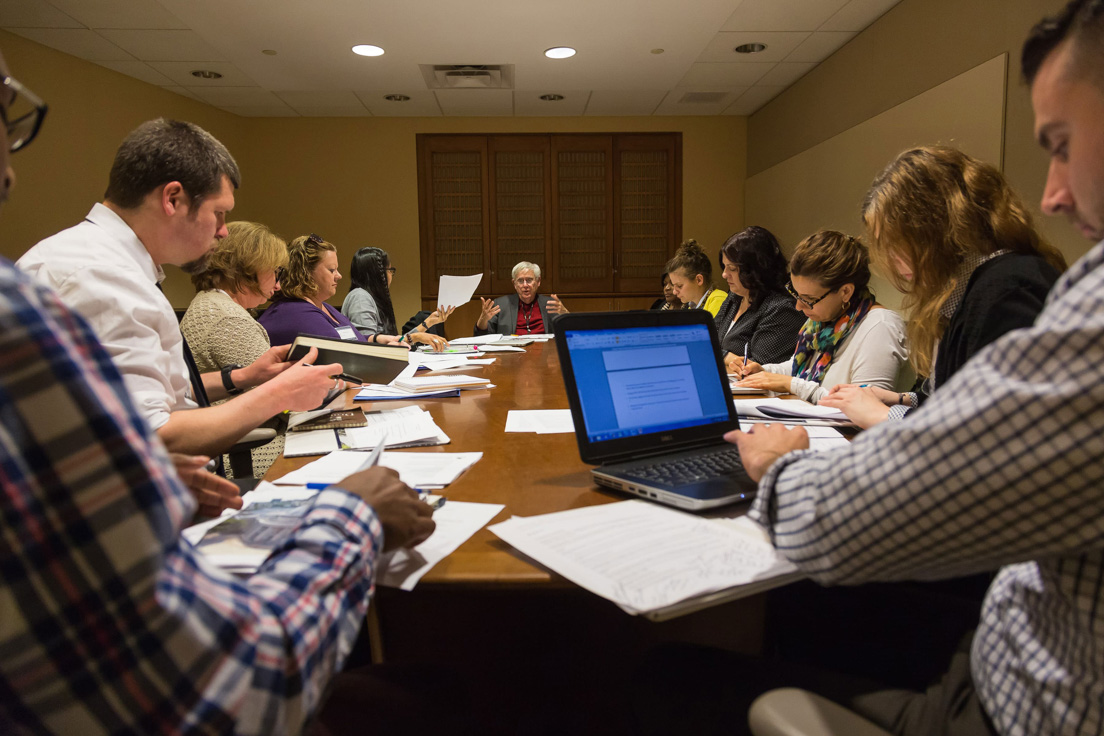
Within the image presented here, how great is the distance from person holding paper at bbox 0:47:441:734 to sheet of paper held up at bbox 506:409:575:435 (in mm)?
1014

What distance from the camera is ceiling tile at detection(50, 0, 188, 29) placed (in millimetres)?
3605

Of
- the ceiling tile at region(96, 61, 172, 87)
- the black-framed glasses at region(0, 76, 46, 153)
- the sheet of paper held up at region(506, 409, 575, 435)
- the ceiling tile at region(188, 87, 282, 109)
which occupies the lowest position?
the sheet of paper held up at region(506, 409, 575, 435)

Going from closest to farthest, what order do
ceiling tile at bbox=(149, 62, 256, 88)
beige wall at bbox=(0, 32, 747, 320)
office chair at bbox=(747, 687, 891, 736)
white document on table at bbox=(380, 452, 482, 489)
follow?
office chair at bbox=(747, 687, 891, 736)
white document on table at bbox=(380, 452, 482, 489)
ceiling tile at bbox=(149, 62, 256, 88)
beige wall at bbox=(0, 32, 747, 320)

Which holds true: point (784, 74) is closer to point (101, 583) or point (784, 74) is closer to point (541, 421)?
point (541, 421)

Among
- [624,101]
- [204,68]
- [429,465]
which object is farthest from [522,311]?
[429,465]

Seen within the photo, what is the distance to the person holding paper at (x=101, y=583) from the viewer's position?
405 millimetres

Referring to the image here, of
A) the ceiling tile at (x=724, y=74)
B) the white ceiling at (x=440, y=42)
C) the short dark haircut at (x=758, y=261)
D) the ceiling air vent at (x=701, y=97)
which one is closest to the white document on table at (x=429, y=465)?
the short dark haircut at (x=758, y=261)

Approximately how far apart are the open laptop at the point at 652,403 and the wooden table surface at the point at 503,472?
0.08 metres

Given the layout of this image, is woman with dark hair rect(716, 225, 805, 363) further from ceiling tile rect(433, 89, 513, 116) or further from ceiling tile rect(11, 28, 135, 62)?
ceiling tile rect(11, 28, 135, 62)

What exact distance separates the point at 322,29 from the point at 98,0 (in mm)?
1178

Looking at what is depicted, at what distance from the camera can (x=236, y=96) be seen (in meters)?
5.61

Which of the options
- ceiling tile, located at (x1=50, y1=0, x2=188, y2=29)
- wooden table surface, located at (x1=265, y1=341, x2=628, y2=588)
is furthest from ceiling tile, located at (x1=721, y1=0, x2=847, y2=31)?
ceiling tile, located at (x1=50, y1=0, x2=188, y2=29)

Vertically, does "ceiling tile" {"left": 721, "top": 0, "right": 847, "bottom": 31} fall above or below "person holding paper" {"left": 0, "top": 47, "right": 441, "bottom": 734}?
above

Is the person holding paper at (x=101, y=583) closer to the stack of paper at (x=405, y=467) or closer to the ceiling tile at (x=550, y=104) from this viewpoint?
the stack of paper at (x=405, y=467)
